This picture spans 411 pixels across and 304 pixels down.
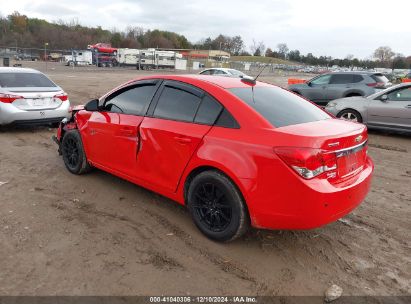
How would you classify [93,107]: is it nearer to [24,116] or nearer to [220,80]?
[220,80]

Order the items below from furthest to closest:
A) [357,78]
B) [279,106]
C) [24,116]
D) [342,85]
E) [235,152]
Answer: [342,85], [357,78], [24,116], [279,106], [235,152]

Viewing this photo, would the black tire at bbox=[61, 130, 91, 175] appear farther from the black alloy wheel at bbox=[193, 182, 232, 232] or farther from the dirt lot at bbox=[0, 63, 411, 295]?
the black alloy wheel at bbox=[193, 182, 232, 232]

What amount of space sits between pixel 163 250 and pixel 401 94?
Answer: 27.3ft

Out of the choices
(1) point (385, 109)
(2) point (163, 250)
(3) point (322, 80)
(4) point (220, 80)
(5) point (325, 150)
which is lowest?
(2) point (163, 250)

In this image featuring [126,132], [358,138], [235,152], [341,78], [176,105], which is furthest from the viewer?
[341,78]

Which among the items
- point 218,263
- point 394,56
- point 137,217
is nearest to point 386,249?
point 218,263

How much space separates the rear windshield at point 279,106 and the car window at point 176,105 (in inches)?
17.9

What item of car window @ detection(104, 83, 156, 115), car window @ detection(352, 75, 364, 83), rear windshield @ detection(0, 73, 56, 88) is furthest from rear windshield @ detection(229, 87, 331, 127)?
car window @ detection(352, 75, 364, 83)

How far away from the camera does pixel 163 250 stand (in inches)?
144

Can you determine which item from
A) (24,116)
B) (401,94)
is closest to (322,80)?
(401,94)

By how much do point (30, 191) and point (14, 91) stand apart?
165 inches

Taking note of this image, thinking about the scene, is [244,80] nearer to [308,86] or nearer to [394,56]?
[308,86]

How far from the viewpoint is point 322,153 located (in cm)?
326

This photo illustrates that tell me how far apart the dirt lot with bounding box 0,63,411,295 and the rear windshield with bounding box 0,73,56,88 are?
4206mm
